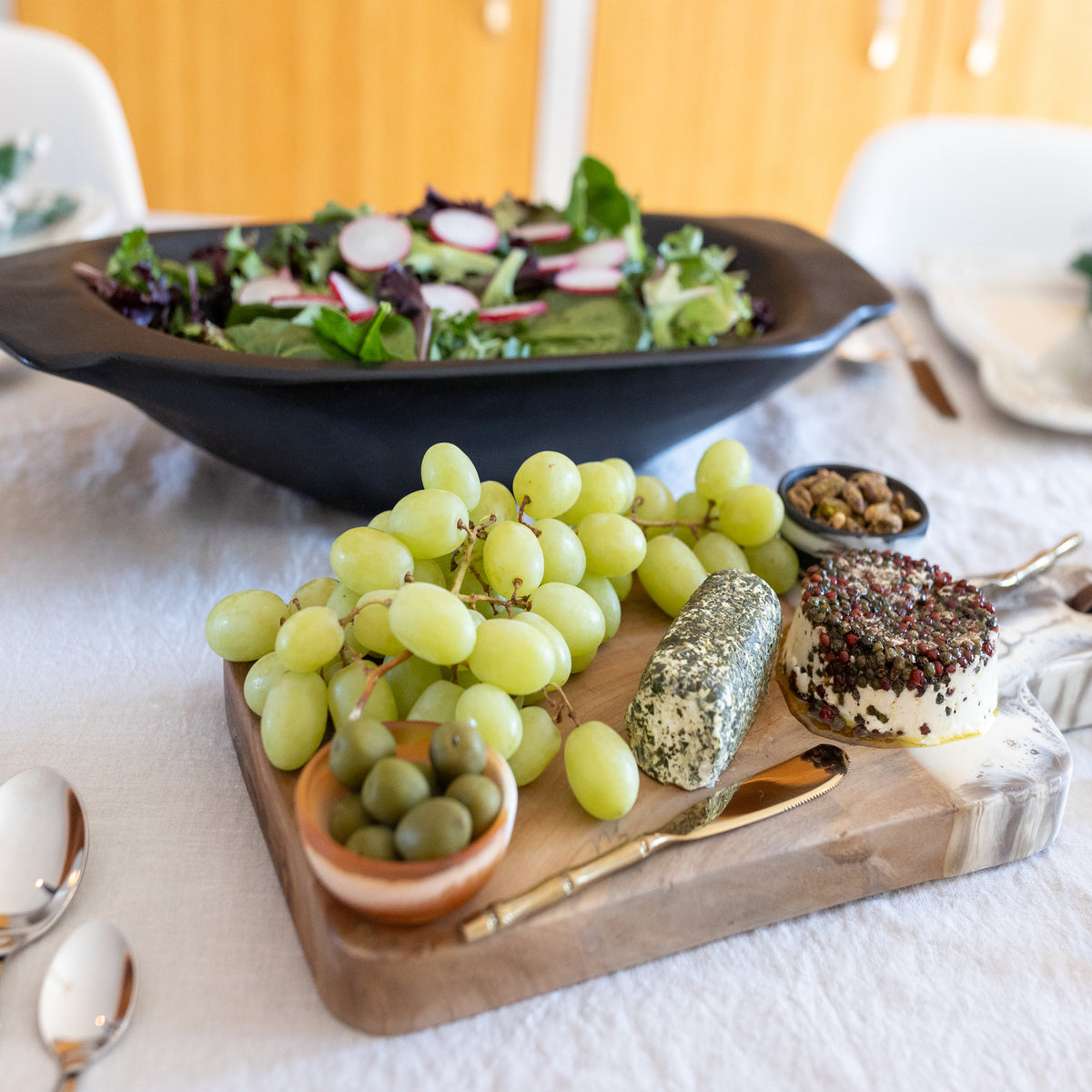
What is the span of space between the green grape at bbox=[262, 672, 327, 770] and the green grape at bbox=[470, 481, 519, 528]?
0.16 meters

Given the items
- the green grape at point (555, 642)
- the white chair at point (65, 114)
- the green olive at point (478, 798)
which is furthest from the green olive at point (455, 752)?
the white chair at point (65, 114)

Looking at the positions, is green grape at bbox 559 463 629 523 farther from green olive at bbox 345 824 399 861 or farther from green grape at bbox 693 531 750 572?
green olive at bbox 345 824 399 861

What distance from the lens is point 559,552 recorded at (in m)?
0.60

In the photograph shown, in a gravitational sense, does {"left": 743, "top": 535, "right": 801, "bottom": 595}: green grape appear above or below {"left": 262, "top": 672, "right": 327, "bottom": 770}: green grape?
below

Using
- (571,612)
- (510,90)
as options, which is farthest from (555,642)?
(510,90)

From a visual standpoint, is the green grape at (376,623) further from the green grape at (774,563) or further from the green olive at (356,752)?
the green grape at (774,563)

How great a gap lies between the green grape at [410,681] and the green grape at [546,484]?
0.41ft

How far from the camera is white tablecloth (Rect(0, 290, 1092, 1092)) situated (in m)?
0.44

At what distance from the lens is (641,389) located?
2.45 feet

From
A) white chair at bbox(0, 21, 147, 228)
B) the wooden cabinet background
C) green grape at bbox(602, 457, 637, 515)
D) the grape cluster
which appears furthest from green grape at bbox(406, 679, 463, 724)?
the wooden cabinet background

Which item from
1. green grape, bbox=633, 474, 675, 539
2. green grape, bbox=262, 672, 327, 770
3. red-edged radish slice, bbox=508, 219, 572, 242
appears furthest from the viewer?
red-edged radish slice, bbox=508, 219, 572, 242

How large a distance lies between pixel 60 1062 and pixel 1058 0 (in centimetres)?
352

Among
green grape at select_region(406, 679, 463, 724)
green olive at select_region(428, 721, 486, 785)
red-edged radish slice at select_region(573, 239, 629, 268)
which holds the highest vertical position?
red-edged radish slice at select_region(573, 239, 629, 268)

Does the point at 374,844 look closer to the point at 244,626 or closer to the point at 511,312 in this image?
the point at 244,626
